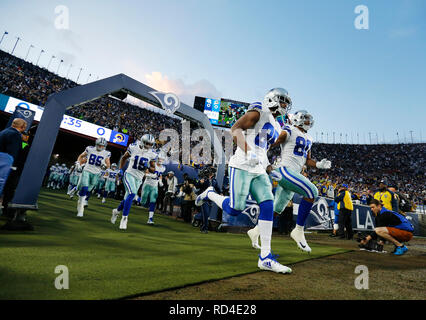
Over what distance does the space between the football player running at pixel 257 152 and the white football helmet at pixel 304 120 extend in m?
1.34

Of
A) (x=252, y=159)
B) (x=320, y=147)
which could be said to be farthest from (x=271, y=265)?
(x=320, y=147)

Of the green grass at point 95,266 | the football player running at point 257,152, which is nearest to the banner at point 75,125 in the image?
the green grass at point 95,266

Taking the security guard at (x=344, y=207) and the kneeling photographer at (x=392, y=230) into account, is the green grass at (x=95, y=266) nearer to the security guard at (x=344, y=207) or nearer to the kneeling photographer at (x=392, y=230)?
the kneeling photographer at (x=392, y=230)

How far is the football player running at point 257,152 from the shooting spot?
3.01m

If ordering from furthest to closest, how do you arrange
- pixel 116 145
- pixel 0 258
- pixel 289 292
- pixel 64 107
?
pixel 116 145
pixel 64 107
pixel 0 258
pixel 289 292

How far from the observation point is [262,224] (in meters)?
2.97

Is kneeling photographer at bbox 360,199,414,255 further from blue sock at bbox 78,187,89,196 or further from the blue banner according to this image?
the blue banner

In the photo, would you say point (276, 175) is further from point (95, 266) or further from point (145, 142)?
point (145, 142)

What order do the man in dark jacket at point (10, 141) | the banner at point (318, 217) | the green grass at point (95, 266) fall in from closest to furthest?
the green grass at point (95, 266) < the man in dark jacket at point (10, 141) < the banner at point (318, 217)

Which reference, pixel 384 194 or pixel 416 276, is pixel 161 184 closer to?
pixel 384 194

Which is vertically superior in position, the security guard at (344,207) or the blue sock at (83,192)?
the security guard at (344,207)

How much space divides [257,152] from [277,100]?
A: 762mm

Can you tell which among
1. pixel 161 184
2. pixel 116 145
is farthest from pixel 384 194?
pixel 116 145
